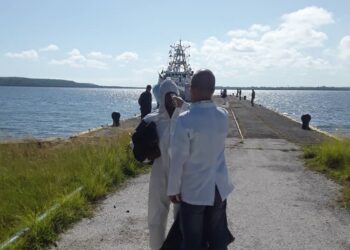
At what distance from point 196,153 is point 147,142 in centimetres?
87

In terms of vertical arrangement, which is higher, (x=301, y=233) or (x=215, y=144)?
(x=215, y=144)

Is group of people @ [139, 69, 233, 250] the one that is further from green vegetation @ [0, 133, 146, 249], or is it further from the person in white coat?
green vegetation @ [0, 133, 146, 249]

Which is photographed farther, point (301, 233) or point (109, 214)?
point (109, 214)

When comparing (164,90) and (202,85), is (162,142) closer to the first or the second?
(164,90)

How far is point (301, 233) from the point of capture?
6992 millimetres

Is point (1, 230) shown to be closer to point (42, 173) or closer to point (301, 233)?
point (42, 173)

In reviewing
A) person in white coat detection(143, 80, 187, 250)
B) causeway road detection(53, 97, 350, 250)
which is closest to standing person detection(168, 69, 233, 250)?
person in white coat detection(143, 80, 187, 250)

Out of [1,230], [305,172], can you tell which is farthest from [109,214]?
[305,172]

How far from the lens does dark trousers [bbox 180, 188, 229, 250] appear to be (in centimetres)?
447

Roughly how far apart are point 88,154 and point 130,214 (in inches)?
158

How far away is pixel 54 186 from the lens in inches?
340

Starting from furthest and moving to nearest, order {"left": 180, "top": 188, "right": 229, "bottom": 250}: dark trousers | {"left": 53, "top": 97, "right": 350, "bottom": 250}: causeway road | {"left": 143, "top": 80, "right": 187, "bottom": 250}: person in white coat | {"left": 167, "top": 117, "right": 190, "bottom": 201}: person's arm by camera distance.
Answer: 1. {"left": 53, "top": 97, "right": 350, "bottom": 250}: causeway road
2. {"left": 143, "top": 80, "right": 187, "bottom": 250}: person in white coat
3. {"left": 180, "top": 188, "right": 229, "bottom": 250}: dark trousers
4. {"left": 167, "top": 117, "right": 190, "bottom": 201}: person's arm

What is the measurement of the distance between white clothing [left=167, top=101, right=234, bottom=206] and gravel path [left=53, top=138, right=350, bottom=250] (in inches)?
83.5

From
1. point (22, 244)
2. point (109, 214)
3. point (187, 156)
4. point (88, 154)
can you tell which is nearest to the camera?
point (187, 156)
